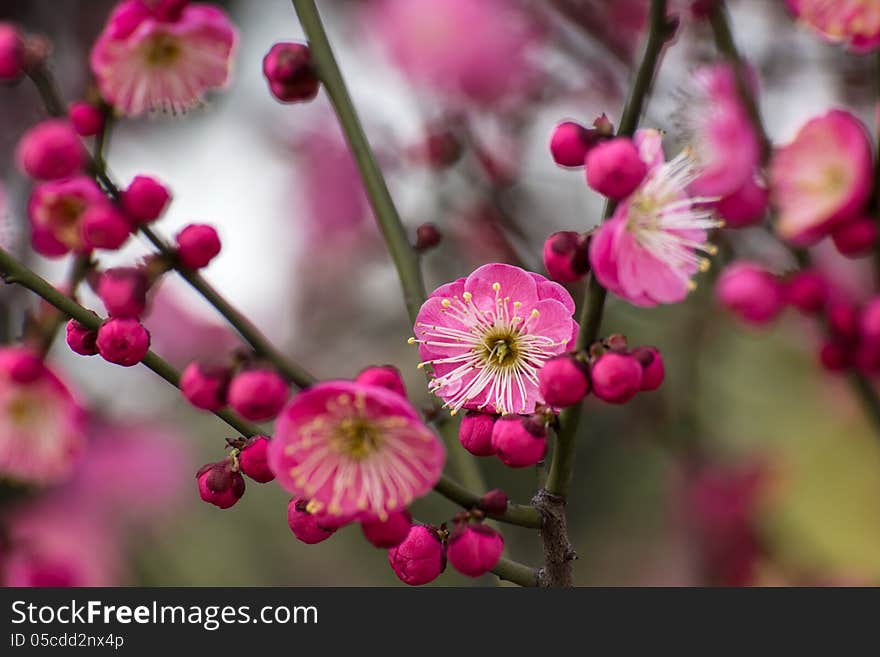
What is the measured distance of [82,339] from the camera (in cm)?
65

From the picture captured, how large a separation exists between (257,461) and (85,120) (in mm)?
304

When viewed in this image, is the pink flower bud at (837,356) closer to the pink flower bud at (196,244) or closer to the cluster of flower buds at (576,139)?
the cluster of flower buds at (576,139)

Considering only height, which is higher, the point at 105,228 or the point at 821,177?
the point at 821,177

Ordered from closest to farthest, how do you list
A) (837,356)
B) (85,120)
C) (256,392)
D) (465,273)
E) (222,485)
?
(256,392)
(222,485)
(85,120)
(837,356)
(465,273)

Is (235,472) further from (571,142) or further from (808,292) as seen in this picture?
(808,292)

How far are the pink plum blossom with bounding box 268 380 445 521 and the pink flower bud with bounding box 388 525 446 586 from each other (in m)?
0.05

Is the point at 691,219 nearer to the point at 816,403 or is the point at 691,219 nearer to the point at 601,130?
the point at 601,130

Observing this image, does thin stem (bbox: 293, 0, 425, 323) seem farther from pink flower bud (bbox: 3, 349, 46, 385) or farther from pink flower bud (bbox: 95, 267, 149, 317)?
pink flower bud (bbox: 3, 349, 46, 385)

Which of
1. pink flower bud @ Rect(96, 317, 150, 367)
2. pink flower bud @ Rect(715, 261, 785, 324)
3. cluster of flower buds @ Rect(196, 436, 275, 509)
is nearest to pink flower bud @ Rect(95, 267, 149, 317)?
pink flower bud @ Rect(96, 317, 150, 367)

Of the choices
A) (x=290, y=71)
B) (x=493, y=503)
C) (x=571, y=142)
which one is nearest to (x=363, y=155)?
(x=290, y=71)

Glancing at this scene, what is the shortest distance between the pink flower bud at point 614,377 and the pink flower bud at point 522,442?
0.04m

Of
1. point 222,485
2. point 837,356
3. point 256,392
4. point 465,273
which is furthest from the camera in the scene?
point 465,273

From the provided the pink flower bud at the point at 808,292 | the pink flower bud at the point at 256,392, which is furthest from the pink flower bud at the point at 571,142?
the pink flower bud at the point at 808,292

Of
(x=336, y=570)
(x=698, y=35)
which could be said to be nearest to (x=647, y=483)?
(x=336, y=570)
